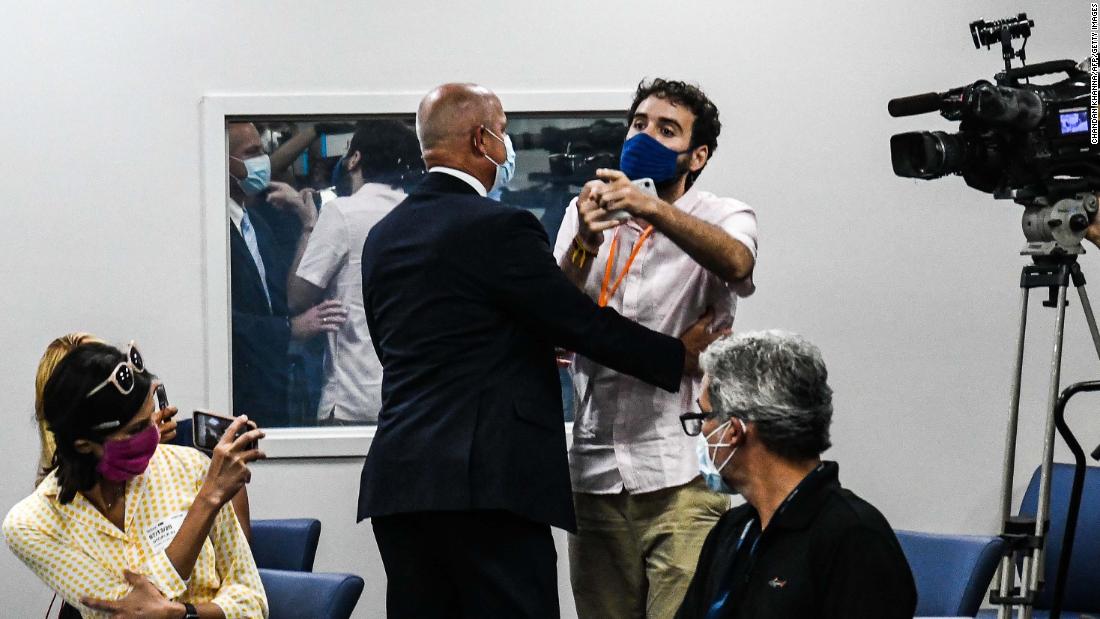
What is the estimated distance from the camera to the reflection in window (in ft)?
14.6

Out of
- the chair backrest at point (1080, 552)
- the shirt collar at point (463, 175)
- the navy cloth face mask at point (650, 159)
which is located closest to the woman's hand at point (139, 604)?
the shirt collar at point (463, 175)

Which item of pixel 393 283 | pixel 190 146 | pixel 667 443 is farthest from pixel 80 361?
pixel 190 146

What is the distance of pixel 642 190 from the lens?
2648mm

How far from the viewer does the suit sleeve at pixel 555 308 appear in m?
2.56

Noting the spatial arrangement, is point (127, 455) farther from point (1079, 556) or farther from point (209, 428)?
point (1079, 556)

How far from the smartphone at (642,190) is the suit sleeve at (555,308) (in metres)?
0.16

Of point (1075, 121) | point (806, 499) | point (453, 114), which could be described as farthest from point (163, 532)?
point (1075, 121)

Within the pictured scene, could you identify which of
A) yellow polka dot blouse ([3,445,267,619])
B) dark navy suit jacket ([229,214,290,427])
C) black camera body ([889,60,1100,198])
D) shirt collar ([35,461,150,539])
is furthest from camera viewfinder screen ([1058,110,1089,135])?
dark navy suit jacket ([229,214,290,427])

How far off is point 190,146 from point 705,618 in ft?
9.75

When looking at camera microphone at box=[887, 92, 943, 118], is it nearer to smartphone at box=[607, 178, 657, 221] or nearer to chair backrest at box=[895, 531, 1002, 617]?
smartphone at box=[607, 178, 657, 221]

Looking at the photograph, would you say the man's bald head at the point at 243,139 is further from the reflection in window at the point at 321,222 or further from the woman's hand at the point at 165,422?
the woman's hand at the point at 165,422

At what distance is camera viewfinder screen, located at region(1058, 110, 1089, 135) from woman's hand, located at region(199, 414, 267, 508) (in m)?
1.85

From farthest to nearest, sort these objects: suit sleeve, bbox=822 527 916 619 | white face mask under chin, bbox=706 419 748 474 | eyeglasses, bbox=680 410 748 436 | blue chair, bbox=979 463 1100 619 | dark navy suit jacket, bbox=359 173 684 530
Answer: blue chair, bbox=979 463 1100 619
dark navy suit jacket, bbox=359 173 684 530
eyeglasses, bbox=680 410 748 436
white face mask under chin, bbox=706 419 748 474
suit sleeve, bbox=822 527 916 619

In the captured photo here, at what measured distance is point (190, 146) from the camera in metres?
4.41
